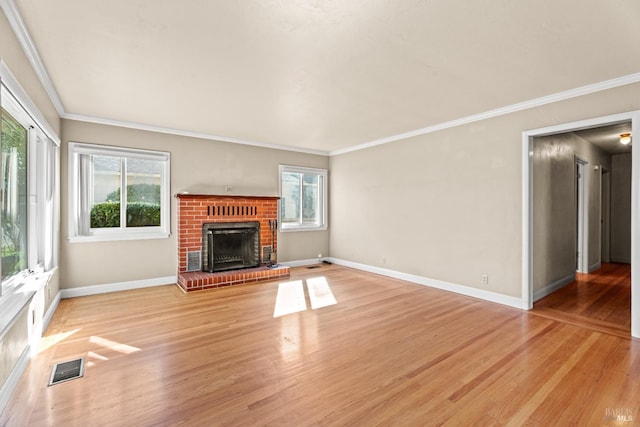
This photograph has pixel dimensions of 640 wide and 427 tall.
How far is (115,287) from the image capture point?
186 inches

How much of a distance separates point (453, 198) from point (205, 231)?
4056 mm

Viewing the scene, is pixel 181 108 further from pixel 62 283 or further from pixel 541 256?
pixel 541 256

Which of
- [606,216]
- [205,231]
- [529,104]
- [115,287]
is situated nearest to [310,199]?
[205,231]

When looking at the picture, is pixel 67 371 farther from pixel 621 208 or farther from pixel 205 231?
pixel 621 208

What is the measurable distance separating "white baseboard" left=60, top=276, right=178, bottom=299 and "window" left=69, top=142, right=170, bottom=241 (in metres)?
0.70

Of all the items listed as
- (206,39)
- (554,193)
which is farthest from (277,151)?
(554,193)

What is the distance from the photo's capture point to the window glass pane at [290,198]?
660 centimetres

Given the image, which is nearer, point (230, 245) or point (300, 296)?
point (300, 296)

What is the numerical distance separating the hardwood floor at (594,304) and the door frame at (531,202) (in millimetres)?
258

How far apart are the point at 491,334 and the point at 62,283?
5.47 m

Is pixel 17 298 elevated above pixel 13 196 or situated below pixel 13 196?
below

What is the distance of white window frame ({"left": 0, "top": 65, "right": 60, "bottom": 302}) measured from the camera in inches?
89.3

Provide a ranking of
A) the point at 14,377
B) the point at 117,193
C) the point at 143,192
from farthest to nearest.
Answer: the point at 143,192, the point at 117,193, the point at 14,377

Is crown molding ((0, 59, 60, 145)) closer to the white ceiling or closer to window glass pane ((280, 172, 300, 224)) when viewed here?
the white ceiling
